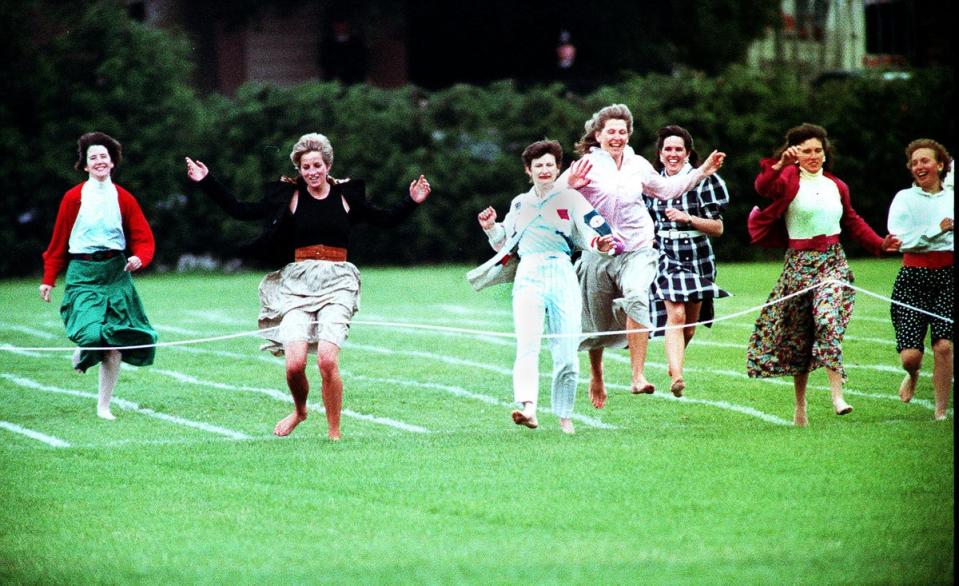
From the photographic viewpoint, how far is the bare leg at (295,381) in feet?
32.7

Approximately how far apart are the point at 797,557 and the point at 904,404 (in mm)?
5006

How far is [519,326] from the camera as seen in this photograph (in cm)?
994

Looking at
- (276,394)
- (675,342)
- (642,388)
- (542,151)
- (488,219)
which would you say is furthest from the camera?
(276,394)

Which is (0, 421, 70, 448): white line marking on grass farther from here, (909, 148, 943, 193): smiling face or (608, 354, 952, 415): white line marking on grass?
(909, 148, 943, 193): smiling face

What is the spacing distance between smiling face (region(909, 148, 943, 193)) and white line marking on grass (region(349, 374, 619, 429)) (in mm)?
2529

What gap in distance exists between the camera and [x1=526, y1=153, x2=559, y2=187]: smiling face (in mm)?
9961

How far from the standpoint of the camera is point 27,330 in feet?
60.5

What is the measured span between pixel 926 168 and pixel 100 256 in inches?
223

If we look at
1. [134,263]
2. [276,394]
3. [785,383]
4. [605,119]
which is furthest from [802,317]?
[134,263]

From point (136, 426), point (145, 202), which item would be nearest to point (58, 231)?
point (136, 426)

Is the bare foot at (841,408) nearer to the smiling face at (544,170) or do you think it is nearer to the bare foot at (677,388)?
the bare foot at (677,388)

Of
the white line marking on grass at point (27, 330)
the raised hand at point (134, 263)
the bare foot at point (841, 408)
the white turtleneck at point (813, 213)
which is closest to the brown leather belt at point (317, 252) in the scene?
the raised hand at point (134, 263)

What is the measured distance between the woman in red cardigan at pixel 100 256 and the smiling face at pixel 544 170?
3013 millimetres

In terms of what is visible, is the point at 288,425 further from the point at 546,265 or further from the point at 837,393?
the point at 837,393
